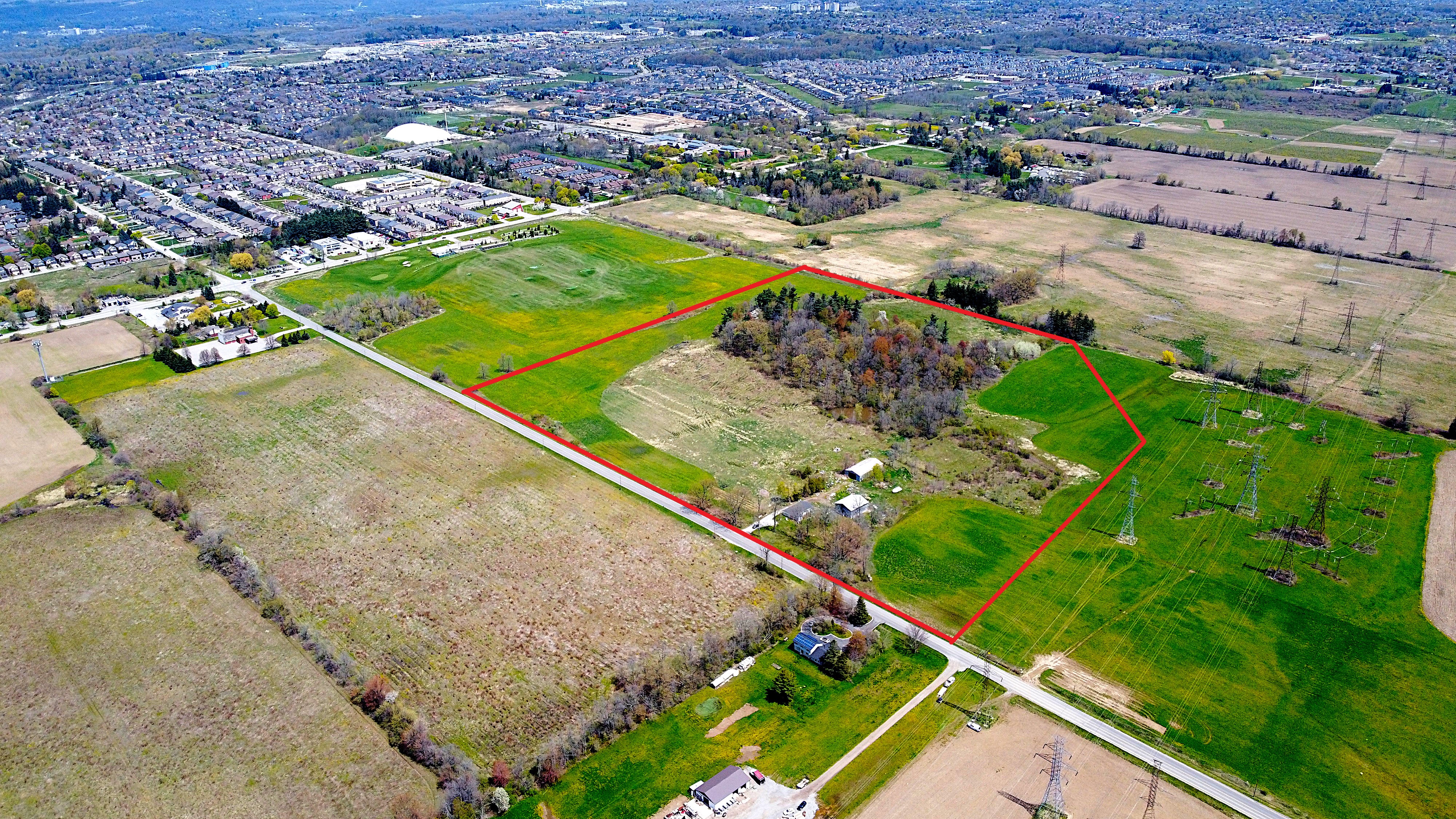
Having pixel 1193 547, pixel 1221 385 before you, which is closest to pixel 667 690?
pixel 1193 547

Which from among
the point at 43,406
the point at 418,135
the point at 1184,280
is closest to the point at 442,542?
the point at 43,406

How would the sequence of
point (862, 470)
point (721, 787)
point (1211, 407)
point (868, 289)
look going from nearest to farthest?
1. point (721, 787)
2. point (862, 470)
3. point (1211, 407)
4. point (868, 289)

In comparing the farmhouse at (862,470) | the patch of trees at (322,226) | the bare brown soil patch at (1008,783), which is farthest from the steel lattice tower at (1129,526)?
the patch of trees at (322,226)

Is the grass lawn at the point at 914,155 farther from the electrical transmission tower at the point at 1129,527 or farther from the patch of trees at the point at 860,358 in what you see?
the electrical transmission tower at the point at 1129,527

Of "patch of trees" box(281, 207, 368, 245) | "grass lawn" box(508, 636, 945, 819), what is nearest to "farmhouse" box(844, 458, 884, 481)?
"grass lawn" box(508, 636, 945, 819)

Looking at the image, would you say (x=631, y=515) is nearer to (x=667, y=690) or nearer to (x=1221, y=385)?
Result: (x=667, y=690)

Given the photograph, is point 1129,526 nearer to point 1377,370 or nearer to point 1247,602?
point 1247,602

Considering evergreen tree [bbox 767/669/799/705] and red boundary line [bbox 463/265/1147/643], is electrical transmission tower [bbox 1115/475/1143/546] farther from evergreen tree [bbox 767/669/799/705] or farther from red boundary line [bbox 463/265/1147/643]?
evergreen tree [bbox 767/669/799/705]
